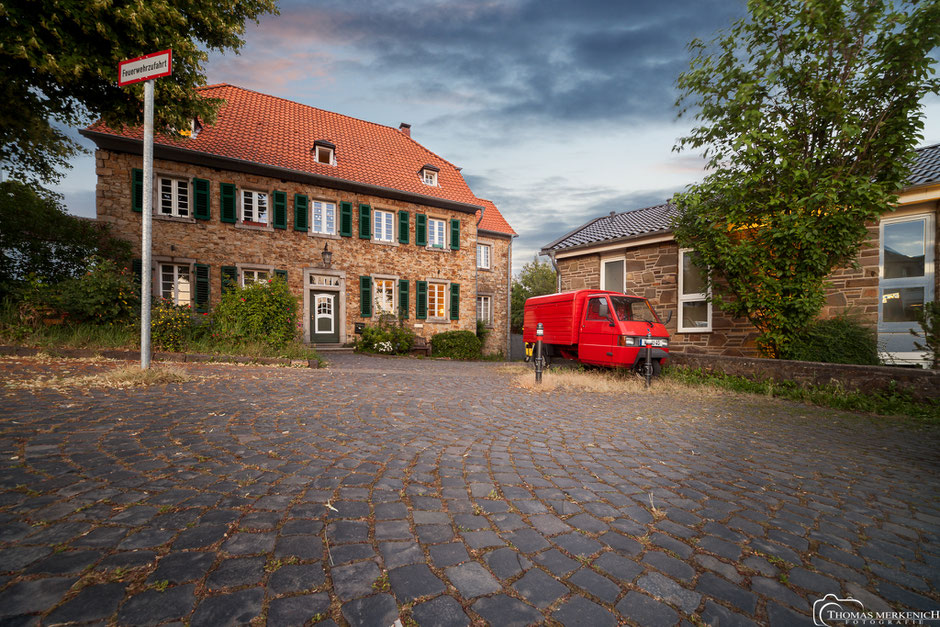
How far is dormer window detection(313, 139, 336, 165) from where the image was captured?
1577cm

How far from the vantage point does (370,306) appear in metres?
16.2

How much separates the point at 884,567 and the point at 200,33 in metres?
13.3

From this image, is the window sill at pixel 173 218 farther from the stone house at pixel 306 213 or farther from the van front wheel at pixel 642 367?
the van front wheel at pixel 642 367

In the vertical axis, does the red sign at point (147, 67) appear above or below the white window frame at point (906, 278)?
above

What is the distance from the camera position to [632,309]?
9516 mm

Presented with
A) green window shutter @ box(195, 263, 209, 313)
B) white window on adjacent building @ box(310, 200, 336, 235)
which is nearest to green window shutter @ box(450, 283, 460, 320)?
white window on adjacent building @ box(310, 200, 336, 235)

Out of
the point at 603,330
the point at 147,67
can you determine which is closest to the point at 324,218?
the point at 147,67

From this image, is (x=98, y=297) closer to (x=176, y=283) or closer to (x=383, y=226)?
(x=176, y=283)

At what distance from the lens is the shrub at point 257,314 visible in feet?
31.8

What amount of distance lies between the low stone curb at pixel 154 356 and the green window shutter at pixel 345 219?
7676 millimetres

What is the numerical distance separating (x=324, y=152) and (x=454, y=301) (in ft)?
26.8

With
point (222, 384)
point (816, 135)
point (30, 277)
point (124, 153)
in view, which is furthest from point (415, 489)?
point (124, 153)

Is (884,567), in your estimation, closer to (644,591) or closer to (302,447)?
(644,591)

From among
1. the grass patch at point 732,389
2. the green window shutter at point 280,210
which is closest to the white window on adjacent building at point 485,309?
the green window shutter at point 280,210
